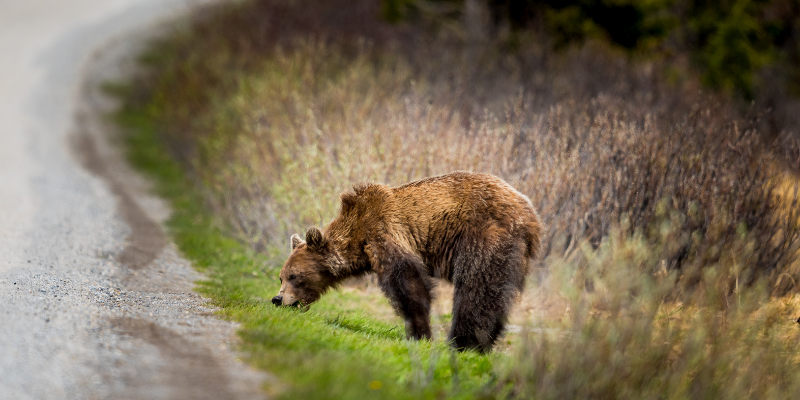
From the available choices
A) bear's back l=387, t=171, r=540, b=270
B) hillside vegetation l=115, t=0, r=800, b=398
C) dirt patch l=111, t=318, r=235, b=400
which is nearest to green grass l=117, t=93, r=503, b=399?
hillside vegetation l=115, t=0, r=800, b=398

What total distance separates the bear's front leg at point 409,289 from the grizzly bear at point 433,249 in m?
0.01

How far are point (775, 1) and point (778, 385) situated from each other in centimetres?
2172

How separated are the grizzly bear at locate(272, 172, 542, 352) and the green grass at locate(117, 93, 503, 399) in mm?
385

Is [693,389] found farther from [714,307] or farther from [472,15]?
[472,15]

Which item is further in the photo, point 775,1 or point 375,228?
point 775,1

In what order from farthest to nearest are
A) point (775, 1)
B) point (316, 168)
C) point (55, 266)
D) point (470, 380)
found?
1. point (775, 1)
2. point (316, 168)
3. point (55, 266)
4. point (470, 380)

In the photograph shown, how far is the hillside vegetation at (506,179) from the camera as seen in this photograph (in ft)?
19.2

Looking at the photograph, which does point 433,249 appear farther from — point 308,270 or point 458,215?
point 308,270

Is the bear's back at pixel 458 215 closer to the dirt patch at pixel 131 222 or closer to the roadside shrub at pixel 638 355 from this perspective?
the roadside shrub at pixel 638 355

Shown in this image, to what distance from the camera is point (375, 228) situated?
26.3 ft

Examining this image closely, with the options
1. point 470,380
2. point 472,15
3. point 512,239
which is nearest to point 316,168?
point 512,239

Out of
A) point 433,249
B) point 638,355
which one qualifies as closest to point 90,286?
point 433,249

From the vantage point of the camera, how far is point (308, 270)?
8352 millimetres

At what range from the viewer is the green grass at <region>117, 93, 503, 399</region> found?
5465 mm
